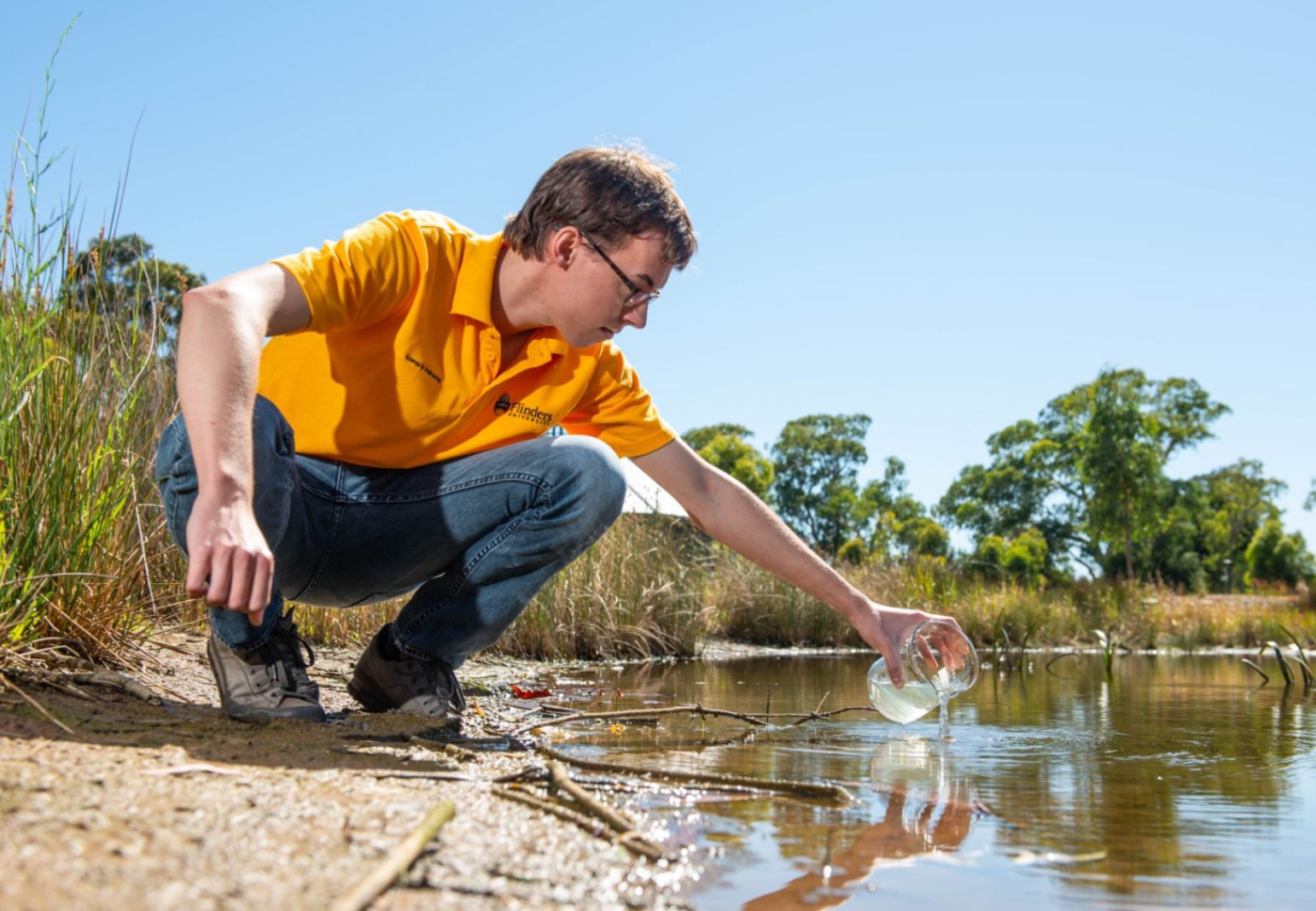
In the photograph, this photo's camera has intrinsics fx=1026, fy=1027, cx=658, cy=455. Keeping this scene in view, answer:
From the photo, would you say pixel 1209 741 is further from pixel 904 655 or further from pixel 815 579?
pixel 815 579

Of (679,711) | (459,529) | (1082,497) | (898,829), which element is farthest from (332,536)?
(1082,497)

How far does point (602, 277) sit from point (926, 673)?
164 cm

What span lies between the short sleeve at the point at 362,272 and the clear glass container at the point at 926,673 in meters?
1.66

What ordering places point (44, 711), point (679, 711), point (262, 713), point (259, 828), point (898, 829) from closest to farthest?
point (259, 828) → point (898, 829) → point (44, 711) → point (262, 713) → point (679, 711)

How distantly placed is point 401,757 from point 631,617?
19.2 feet

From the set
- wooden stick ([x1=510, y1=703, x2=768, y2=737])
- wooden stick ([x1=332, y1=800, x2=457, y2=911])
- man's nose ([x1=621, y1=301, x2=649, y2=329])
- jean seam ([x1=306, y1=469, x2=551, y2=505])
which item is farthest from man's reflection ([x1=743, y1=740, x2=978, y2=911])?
man's nose ([x1=621, y1=301, x2=649, y2=329])

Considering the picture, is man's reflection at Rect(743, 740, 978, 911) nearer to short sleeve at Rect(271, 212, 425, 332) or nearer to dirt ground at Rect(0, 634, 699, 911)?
dirt ground at Rect(0, 634, 699, 911)

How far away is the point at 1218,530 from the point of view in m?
49.5

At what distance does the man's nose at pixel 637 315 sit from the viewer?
2.83 metres

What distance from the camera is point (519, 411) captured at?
3.05m

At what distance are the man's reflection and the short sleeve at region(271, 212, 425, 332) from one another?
5.18 feet

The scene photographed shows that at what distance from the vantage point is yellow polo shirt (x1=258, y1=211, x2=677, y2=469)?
268cm

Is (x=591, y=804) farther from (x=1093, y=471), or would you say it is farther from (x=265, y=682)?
(x=1093, y=471)

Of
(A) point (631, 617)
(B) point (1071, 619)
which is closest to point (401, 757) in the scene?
(A) point (631, 617)
